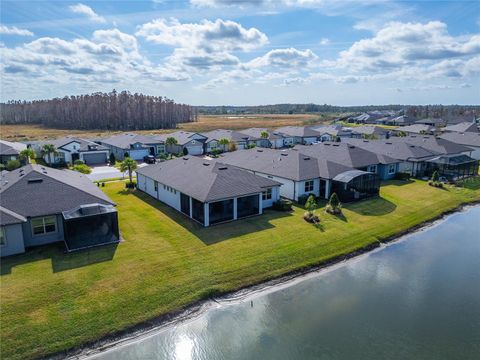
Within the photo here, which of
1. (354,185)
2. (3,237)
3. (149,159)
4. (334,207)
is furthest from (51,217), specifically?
(149,159)

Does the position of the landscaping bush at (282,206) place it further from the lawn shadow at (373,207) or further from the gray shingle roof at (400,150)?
the gray shingle roof at (400,150)

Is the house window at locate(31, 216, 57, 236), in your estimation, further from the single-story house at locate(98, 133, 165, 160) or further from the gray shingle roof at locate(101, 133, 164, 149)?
the gray shingle roof at locate(101, 133, 164, 149)

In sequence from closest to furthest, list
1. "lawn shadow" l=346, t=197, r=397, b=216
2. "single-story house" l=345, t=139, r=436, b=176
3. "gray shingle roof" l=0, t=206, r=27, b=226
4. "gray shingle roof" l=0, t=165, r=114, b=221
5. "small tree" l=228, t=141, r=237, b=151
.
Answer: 1. "gray shingle roof" l=0, t=206, r=27, b=226
2. "gray shingle roof" l=0, t=165, r=114, b=221
3. "lawn shadow" l=346, t=197, r=397, b=216
4. "single-story house" l=345, t=139, r=436, b=176
5. "small tree" l=228, t=141, r=237, b=151

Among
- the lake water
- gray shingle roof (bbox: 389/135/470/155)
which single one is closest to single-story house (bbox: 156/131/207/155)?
gray shingle roof (bbox: 389/135/470/155)

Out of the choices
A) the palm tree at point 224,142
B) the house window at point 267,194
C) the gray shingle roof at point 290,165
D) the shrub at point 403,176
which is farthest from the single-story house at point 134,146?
the shrub at point 403,176

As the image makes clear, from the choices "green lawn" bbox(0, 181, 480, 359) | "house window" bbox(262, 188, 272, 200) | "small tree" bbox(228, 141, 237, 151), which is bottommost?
"green lawn" bbox(0, 181, 480, 359)

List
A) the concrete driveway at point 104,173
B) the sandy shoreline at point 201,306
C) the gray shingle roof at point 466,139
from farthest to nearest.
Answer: the gray shingle roof at point 466,139, the concrete driveway at point 104,173, the sandy shoreline at point 201,306

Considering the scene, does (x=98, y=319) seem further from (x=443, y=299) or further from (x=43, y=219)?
(x=443, y=299)

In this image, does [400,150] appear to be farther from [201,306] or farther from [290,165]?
[201,306]

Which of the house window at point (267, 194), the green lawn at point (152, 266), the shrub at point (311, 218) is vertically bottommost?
the green lawn at point (152, 266)
